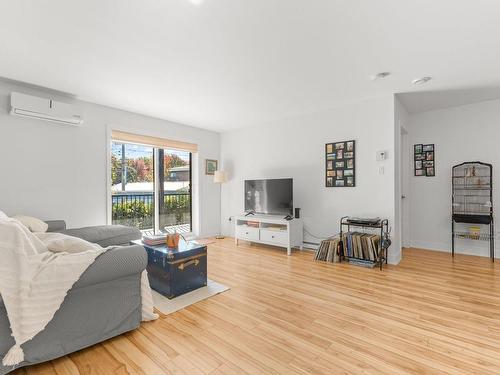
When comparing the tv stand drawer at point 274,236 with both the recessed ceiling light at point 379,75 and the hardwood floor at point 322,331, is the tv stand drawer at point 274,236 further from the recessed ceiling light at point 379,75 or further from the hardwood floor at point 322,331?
the recessed ceiling light at point 379,75

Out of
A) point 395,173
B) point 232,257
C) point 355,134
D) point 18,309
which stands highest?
point 355,134

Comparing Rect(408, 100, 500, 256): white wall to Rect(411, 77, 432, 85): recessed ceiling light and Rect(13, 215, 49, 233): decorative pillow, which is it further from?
Rect(13, 215, 49, 233): decorative pillow

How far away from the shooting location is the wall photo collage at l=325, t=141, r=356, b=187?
Answer: 3797 mm

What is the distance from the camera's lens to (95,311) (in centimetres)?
166

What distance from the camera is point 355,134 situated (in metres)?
3.77

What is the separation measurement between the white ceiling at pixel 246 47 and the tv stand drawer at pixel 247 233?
2270 mm

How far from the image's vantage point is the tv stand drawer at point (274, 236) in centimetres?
409

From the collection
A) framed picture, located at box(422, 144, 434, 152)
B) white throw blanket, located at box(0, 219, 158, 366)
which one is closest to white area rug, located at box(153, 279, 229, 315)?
white throw blanket, located at box(0, 219, 158, 366)

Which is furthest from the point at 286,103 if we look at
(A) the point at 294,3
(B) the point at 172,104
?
(A) the point at 294,3

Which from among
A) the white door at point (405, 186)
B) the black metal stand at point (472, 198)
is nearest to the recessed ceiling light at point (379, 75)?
the white door at point (405, 186)

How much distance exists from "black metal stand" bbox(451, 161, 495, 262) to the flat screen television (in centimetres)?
251

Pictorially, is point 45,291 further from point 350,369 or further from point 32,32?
point 32,32

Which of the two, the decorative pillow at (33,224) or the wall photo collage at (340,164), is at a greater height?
the wall photo collage at (340,164)

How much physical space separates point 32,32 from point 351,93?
11.2ft
